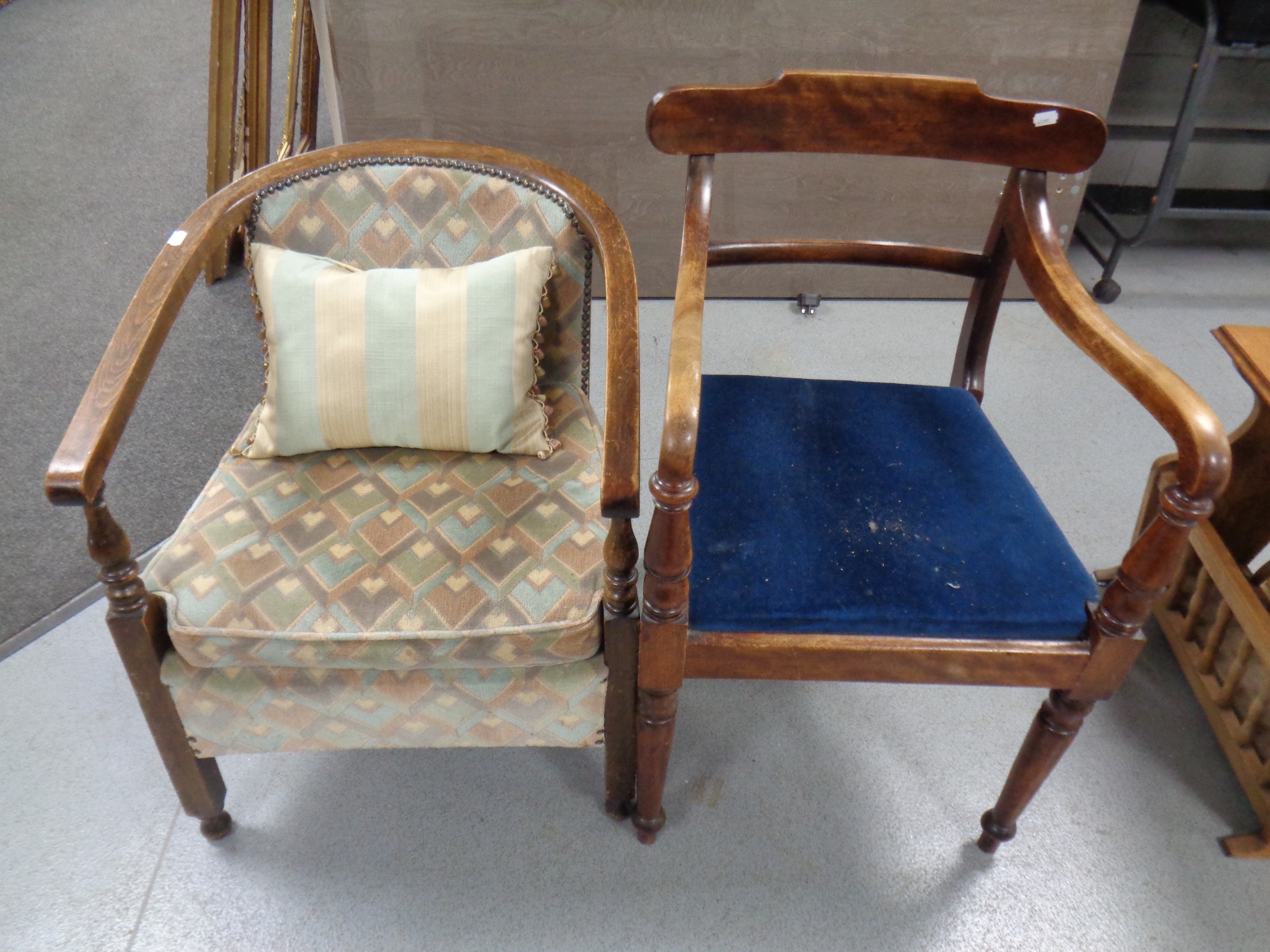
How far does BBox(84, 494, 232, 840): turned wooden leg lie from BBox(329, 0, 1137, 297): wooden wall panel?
1.41 m

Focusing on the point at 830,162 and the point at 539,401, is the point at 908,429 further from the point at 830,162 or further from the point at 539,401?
the point at 830,162

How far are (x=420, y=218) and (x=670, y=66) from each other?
1.03 metres

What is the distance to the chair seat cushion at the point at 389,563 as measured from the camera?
1.04 metres

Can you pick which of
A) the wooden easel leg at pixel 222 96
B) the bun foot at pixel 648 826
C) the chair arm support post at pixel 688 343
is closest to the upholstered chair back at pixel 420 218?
the chair arm support post at pixel 688 343

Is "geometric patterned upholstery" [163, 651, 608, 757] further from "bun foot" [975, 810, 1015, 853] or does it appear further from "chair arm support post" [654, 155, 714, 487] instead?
"bun foot" [975, 810, 1015, 853]

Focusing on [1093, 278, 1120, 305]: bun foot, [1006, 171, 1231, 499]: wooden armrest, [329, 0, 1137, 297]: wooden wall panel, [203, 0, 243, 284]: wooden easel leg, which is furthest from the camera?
[1093, 278, 1120, 305]: bun foot

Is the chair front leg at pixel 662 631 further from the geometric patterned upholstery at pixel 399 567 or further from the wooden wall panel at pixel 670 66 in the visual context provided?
the wooden wall panel at pixel 670 66

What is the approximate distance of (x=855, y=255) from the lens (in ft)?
4.38

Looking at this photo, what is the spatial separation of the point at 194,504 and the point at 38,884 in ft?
1.83

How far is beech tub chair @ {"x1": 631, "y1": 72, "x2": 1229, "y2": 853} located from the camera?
97 cm

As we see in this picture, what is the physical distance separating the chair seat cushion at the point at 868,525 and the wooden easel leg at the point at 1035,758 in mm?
112

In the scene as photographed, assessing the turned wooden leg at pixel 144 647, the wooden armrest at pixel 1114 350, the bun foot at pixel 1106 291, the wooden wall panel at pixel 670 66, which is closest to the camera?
the wooden armrest at pixel 1114 350

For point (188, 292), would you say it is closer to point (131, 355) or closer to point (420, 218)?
point (131, 355)

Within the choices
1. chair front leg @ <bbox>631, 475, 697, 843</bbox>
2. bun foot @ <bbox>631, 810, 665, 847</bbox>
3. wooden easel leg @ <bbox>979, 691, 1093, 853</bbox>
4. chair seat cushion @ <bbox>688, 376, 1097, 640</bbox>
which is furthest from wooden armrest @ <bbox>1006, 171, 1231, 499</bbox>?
bun foot @ <bbox>631, 810, 665, 847</bbox>
